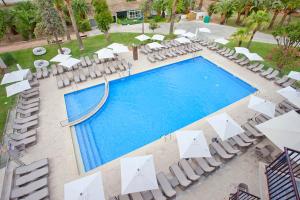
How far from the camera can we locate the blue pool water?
41.0ft

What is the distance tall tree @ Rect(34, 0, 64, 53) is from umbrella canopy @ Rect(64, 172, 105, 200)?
16160 millimetres

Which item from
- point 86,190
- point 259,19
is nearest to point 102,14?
point 259,19

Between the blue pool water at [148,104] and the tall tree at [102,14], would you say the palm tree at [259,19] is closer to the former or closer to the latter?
the blue pool water at [148,104]

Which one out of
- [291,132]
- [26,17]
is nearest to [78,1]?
[26,17]

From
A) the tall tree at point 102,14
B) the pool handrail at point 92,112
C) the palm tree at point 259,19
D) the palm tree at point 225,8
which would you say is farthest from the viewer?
the palm tree at point 225,8

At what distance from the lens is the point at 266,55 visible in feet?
69.8

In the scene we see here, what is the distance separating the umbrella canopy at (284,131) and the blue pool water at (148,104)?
5.33 metres

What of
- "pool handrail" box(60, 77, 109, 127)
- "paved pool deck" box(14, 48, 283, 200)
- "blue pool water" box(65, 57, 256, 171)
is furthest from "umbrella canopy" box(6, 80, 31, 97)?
"pool handrail" box(60, 77, 109, 127)

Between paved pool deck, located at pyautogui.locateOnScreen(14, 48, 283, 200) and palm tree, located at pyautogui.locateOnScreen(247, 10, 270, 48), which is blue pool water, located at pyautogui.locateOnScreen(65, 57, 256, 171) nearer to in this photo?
paved pool deck, located at pyautogui.locateOnScreen(14, 48, 283, 200)

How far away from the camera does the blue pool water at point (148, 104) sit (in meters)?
12.5

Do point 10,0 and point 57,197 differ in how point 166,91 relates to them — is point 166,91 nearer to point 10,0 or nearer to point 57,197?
point 57,197

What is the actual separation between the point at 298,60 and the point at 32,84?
2594 centimetres

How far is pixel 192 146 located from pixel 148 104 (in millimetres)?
6664

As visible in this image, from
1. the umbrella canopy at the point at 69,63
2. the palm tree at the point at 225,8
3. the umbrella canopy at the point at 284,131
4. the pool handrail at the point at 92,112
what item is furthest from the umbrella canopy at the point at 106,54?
the palm tree at the point at 225,8
